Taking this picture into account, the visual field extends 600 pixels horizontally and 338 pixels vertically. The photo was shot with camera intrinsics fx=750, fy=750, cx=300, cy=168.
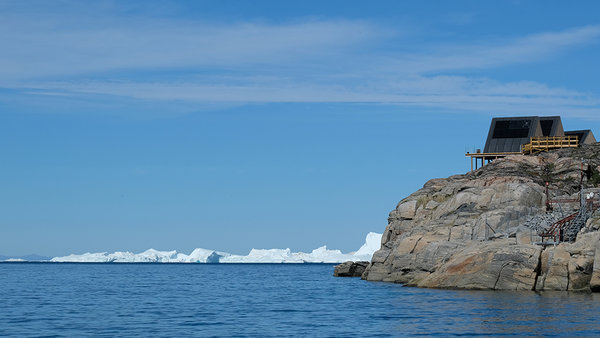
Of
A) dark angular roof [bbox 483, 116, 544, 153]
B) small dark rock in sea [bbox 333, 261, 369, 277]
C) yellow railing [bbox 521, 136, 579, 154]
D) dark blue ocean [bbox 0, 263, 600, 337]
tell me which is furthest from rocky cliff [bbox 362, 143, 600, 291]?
small dark rock in sea [bbox 333, 261, 369, 277]

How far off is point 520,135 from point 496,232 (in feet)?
115

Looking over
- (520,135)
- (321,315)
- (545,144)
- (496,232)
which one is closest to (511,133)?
(520,135)

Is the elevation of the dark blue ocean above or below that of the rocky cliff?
below

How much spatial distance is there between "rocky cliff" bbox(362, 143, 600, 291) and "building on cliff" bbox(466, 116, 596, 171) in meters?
6.23

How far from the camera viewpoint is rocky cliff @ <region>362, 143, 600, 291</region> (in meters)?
44.8

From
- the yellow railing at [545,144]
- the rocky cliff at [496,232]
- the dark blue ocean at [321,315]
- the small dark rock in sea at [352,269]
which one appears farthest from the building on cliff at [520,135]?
the dark blue ocean at [321,315]

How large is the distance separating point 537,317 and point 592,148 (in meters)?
49.9

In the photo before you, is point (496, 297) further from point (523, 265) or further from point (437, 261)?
point (437, 261)

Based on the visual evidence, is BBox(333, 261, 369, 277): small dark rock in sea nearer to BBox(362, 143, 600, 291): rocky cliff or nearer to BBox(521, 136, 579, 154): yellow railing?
BBox(362, 143, 600, 291): rocky cliff

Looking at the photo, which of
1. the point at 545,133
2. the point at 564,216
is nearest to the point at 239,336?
the point at 564,216

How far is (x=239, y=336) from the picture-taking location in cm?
3034

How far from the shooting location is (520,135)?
86.8 meters

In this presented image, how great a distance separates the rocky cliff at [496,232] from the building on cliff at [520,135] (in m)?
6.23

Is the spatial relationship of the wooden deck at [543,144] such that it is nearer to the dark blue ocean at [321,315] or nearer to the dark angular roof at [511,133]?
the dark angular roof at [511,133]
